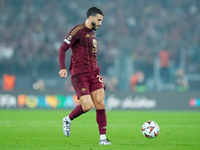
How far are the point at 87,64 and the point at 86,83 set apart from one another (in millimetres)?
297

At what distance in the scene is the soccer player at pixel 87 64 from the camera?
6527mm

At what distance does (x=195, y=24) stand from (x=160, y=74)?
23.6ft

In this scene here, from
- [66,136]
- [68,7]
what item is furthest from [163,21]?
[66,136]

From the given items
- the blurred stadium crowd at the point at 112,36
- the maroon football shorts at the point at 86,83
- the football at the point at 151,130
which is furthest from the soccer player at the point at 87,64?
the blurred stadium crowd at the point at 112,36

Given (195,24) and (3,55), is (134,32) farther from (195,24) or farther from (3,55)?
(3,55)

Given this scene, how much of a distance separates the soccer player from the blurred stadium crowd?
10.9 meters

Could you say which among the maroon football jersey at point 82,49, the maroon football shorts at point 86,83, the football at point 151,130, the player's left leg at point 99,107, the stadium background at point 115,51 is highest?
the stadium background at point 115,51

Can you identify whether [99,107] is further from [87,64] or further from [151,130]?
[151,130]

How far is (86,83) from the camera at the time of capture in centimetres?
661

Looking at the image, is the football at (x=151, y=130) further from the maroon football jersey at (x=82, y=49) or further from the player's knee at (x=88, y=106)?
the maroon football jersey at (x=82, y=49)

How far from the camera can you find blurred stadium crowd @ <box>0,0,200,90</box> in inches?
750

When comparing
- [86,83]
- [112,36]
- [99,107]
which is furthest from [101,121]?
[112,36]

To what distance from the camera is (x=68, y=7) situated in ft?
81.0

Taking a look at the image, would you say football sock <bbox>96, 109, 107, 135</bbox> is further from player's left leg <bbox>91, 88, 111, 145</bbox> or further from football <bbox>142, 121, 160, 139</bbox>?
football <bbox>142, 121, 160, 139</bbox>
